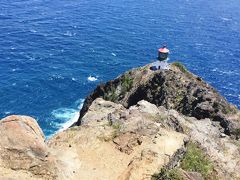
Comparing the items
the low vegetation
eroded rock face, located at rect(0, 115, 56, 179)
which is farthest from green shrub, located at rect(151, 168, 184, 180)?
eroded rock face, located at rect(0, 115, 56, 179)

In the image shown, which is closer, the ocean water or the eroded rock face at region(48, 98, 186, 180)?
the eroded rock face at region(48, 98, 186, 180)

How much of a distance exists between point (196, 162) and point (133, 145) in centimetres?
792

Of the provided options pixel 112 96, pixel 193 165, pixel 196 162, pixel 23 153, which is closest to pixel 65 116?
pixel 112 96

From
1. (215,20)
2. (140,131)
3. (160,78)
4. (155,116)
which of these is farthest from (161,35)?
(140,131)

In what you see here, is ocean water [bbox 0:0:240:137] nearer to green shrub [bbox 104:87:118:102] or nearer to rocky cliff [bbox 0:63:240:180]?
green shrub [bbox 104:87:118:102]

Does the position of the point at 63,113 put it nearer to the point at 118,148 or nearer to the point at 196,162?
the point at 196,162

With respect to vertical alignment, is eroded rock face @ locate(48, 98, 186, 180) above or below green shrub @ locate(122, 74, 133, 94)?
above

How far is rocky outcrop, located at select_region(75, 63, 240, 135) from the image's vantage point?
214 feet

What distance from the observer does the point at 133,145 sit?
4028cm

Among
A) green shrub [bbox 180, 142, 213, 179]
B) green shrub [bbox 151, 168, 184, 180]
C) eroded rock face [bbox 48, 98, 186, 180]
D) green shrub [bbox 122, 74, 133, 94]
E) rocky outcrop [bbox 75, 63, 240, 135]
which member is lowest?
green shrub [bbox 122, 74, 133, 94]

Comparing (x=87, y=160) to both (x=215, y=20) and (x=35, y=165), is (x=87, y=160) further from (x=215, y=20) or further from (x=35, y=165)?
(x=215, y=20)

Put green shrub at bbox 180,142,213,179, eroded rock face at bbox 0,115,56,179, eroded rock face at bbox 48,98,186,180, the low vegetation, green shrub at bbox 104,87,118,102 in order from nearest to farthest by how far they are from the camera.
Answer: eroded rock face at bbox 0,115,56,179 → the low vegetation → eroded rock face at bbox 48,98,186,180 → green shrub at bbox 180,142,213,179 → green shrub at bbox 104,87,118,102

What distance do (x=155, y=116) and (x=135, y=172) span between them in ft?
56.9

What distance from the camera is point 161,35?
149250 mm
